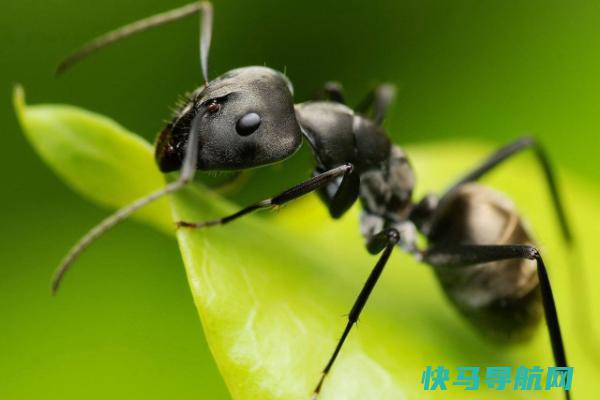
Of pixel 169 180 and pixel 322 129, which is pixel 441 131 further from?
pixel 169 180

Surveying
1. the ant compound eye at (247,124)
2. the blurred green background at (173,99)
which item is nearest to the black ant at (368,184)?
the ant compound eye at (247,124)

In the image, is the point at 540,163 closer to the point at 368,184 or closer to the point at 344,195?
the point at 368,184

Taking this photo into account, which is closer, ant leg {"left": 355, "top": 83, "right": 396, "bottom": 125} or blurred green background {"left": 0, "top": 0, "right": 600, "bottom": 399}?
blurred green background {"left": 0, "top": 0, "right": 600, "bottom": 399}

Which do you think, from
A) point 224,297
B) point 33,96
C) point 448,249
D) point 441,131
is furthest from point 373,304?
point 33,96

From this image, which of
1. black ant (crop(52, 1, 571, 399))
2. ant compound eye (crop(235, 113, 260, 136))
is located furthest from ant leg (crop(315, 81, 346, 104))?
ant compound eye (crop(235, 113, 260, 136))

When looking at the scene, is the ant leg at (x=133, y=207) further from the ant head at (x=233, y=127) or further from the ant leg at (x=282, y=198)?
the ant leg at (x=282, y=198)

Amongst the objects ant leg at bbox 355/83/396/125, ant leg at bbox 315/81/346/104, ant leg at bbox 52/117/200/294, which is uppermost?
ant leg at bbox 355/83/396/125

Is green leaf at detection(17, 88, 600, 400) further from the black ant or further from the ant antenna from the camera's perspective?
the ant antenna

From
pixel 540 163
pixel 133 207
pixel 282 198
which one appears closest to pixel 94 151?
pixel 133 207
